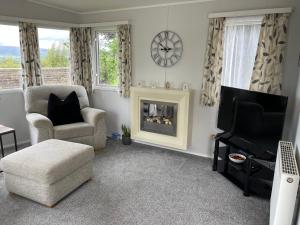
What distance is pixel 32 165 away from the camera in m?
2.25

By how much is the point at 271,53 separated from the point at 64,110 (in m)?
3.12

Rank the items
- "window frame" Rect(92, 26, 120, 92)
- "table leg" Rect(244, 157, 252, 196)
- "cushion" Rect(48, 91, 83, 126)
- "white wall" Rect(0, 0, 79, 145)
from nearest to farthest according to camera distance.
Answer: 1. "table leg" Rect(244, 157, 252, 196)
2. "white wall" Rect(0, 0, 79, 145)
3. "cushion" Rect(48, 91, 83, 126)
4. "window frame" Rect(92, 26, 120, 92)

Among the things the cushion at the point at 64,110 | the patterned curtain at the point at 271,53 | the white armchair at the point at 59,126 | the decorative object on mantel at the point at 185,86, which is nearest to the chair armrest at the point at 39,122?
the white armchair at the point at 59,126

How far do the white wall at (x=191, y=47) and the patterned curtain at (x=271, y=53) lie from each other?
0.37 ft

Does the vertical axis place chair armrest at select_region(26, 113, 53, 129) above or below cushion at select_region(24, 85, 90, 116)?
below

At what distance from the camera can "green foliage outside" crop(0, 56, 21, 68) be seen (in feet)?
11.9

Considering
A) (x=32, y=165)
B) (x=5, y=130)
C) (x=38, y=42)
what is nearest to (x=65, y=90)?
(x=38, y=42)

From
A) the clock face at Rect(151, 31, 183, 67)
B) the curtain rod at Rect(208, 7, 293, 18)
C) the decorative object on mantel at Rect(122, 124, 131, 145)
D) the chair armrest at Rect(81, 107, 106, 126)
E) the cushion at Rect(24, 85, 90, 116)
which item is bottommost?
the decorative object on mantel at Rect(122, 124, 131, 145)

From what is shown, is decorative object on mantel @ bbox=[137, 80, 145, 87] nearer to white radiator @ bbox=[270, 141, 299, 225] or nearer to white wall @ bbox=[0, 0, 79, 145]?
white wall @ bbox=[0, 0, 79, 145]

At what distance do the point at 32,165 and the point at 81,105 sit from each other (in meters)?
1.98

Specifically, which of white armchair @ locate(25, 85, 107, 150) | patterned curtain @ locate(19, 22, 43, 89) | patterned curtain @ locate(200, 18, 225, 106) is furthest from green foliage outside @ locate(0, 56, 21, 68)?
patterned curtain @ locate(200, 18, 225, 106)

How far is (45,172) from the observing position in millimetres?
2184

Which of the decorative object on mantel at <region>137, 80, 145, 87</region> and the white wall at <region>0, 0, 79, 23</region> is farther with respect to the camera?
the decorative object on mantel at <region>137, 80, 145, 87</region>

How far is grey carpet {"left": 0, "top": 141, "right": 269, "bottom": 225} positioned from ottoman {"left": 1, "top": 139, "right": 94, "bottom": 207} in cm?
12
